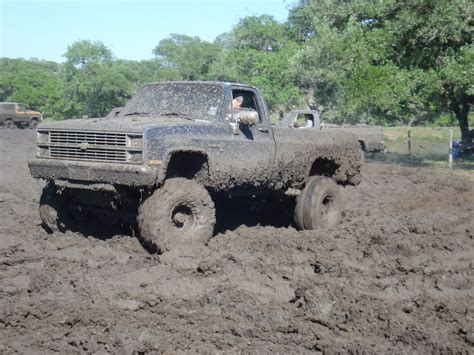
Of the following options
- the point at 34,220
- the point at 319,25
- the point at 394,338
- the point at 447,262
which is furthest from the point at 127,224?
the point at 319,25

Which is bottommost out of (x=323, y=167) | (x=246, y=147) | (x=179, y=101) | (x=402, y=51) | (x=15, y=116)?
(x=323, y=167)

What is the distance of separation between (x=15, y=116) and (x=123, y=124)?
36921 mm

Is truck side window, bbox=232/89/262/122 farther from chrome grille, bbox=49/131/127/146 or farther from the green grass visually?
the green grass

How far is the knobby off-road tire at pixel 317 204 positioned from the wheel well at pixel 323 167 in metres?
0.34

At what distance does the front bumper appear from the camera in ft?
24.5

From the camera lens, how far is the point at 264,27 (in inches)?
1980

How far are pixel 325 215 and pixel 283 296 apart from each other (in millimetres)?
4403

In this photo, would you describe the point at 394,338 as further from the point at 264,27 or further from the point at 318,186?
the point at 264,27

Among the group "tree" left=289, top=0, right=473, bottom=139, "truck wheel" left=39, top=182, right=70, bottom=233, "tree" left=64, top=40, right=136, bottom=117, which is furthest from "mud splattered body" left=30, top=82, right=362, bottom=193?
"tree" left=64, top=40, right=136, bottom=117

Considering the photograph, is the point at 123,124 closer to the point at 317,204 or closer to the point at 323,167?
the point at 317,204

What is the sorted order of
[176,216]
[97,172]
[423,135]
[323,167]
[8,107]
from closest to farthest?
[97,172]
[176,216]
[323,167]
[8,107]
[423,135]

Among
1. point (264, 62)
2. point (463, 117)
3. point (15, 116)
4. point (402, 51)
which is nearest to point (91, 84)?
point (15, 116)

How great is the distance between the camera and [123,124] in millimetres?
7840

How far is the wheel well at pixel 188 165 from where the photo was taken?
27.1 feet
